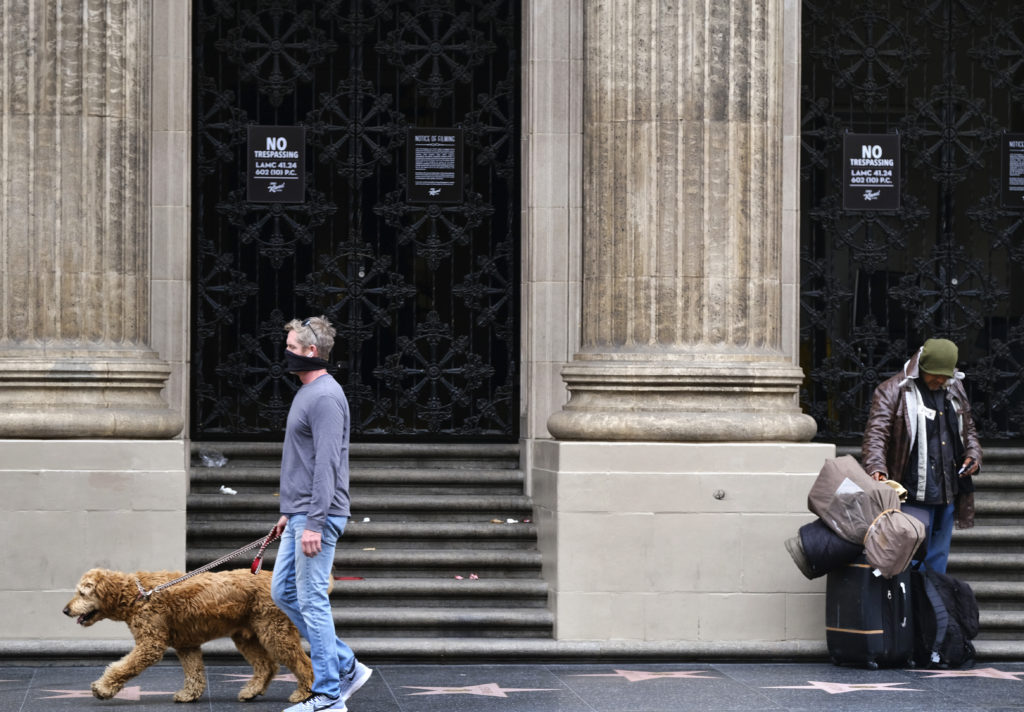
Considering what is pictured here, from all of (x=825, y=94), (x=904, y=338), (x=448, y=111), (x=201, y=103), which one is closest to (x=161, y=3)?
(x=201, y=103)

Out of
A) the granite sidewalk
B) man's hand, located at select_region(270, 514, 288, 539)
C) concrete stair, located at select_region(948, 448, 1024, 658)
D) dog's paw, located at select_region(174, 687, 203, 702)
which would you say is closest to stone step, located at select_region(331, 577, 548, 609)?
the granite sidewalk

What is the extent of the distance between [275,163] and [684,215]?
10.9ft

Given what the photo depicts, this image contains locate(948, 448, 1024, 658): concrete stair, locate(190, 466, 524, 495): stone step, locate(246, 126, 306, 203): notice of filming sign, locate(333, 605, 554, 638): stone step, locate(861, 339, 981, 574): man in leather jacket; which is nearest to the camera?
locate(861, 339, 981, 574): man in leather jacket

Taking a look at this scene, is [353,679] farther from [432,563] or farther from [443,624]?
[432,563]

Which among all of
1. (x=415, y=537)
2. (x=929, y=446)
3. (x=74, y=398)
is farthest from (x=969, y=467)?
(x=74, y=398)

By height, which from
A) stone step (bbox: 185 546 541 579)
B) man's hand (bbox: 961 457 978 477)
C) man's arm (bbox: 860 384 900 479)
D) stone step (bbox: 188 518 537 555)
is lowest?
stone step (bbox: 185 546 541 579)

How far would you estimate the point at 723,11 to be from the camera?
36.3 feet

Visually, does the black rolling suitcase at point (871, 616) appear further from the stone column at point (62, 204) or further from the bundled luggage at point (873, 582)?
the stone column at point (62, 204)

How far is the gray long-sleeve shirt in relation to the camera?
843cm

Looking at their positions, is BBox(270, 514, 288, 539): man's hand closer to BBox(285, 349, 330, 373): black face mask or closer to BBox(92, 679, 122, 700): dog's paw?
BBox(285, 349, 330, 373): black face mask

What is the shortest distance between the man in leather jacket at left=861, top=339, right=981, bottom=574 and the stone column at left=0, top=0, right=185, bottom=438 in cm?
465

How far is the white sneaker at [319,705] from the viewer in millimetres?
8492

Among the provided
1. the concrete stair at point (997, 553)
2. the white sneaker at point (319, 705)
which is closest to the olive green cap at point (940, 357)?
the concrete stair at point (997, 553)

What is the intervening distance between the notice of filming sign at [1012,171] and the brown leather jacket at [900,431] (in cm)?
279
